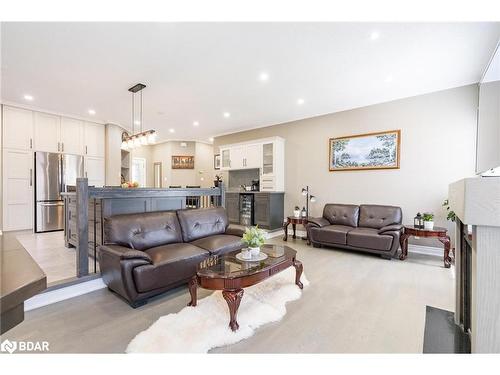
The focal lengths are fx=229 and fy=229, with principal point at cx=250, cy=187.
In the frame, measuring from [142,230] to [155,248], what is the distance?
0.91ft

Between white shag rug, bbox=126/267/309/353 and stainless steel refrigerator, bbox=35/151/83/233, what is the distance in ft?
16.6

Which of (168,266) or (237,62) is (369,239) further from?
(237,62)

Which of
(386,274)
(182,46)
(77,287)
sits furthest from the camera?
(386,274)

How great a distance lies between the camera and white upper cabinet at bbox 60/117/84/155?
220 inches

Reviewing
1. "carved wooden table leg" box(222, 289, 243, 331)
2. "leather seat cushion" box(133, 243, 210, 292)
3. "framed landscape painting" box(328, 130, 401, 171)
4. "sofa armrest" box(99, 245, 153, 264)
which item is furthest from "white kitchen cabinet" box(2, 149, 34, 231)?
"framed landscape painting" box(328, 130, 401, 171)

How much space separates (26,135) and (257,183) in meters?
5.42

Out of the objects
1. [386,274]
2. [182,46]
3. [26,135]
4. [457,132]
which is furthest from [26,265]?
[26,135]

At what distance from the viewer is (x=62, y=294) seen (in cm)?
241

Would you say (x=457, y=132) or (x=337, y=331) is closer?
(x=337, y=331)

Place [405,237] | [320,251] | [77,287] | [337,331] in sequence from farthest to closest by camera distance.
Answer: [320,251] < [405,237] < [77,287] < [337,331]

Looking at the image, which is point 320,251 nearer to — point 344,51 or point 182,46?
point 344,51

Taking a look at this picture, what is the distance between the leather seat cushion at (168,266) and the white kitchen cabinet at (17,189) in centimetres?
442

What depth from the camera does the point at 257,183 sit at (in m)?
6.39

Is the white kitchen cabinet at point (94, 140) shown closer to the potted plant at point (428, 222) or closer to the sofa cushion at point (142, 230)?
the sofa cushion at point (142, 230)
